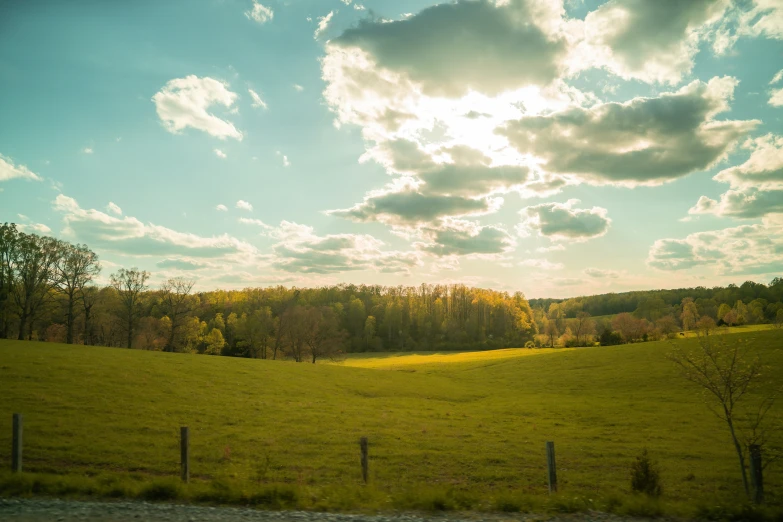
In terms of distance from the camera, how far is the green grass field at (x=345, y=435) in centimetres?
1144

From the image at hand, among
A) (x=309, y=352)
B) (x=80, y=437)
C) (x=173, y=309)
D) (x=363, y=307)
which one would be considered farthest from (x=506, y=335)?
(x=80, y=437)

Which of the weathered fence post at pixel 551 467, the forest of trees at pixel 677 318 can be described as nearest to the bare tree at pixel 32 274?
the weathered fence post at pixel 551 467

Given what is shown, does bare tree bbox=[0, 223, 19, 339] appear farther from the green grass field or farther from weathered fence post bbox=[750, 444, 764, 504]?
weathered fence post bbox=[750, 444, 764, 504]

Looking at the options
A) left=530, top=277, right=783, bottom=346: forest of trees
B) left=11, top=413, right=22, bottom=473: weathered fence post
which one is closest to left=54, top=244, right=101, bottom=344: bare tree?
left=11, top=413, right=22, bottom=473: weathered fence post

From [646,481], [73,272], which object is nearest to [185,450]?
[646,481]

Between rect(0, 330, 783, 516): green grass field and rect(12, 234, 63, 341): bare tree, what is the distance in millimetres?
18865

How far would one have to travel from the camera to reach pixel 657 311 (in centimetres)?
13400

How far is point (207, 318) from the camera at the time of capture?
12200 centimetres

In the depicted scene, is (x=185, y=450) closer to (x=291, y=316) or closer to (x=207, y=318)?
(x=291, y=316)

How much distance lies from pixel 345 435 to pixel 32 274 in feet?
197

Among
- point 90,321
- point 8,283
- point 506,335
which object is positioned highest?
point 8,283

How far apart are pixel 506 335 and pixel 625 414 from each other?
101370mm

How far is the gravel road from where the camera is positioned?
899 centimetres

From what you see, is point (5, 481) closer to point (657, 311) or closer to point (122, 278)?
point (122, 278)
